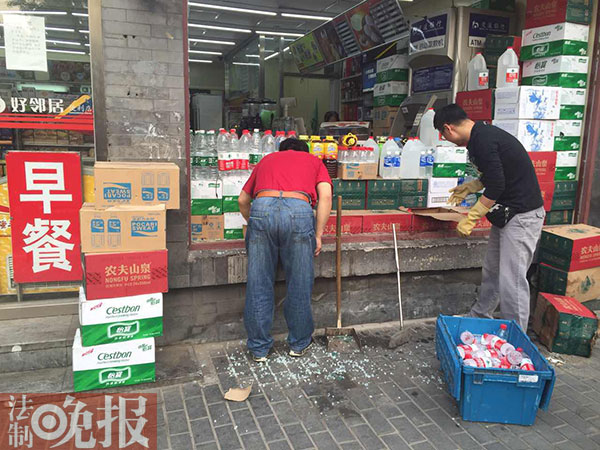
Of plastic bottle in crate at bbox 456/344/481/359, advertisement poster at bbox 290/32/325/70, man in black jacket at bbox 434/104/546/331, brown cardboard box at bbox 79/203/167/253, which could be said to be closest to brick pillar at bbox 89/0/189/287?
brown cardboard box at bbox 79/203/167/253

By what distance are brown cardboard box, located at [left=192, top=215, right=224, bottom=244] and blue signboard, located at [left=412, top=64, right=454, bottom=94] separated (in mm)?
3729

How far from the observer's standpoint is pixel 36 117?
13.0ft

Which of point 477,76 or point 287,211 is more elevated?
point 477,76

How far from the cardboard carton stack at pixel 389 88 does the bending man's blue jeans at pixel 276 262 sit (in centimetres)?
433

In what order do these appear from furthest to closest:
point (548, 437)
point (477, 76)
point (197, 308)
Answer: point (477, 76)
point (197, 308)
point (548, 437)

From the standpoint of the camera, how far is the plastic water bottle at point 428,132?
17.8ft

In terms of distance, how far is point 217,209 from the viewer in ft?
14.6

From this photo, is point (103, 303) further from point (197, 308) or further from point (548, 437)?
point (548, 437)

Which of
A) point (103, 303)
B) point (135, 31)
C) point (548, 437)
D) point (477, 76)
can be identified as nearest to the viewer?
point (548, 437)

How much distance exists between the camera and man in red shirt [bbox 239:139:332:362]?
154 inches

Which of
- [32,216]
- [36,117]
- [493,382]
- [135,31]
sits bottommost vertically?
[493,382]

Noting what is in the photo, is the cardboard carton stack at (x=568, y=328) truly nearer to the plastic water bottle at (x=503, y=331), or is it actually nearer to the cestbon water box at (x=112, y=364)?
the plastic water bottle at (x=503, y=331)

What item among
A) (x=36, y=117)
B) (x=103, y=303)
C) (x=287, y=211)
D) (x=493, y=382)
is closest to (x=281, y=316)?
(x=287, y=211)

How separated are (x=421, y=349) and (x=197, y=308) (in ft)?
6.63
